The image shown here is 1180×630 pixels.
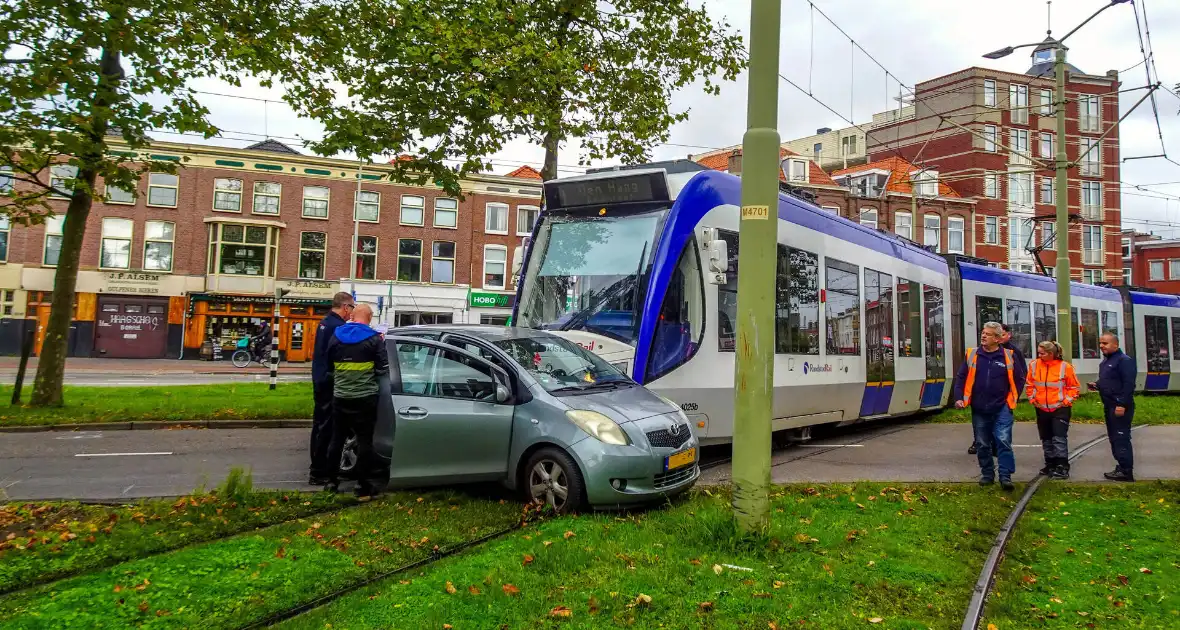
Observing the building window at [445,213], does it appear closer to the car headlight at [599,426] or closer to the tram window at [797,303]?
the tram window at [797,303]

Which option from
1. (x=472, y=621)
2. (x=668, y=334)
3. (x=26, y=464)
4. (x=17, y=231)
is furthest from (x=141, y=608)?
(x=17, y=231)

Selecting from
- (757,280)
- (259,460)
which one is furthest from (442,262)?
(757,280)

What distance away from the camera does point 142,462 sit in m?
8.96

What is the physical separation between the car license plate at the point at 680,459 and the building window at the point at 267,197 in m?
35.8

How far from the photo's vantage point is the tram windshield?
27.5 feet

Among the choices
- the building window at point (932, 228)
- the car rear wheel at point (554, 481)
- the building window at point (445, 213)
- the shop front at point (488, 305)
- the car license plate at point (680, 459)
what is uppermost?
the building window at point (932, 228)

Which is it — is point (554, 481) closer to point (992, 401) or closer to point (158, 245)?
point (992, 401)

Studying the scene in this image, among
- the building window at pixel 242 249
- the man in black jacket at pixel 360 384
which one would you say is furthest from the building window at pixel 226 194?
the man in black jacket at pixel 360 384

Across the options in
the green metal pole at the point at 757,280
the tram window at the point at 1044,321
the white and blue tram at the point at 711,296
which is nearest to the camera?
the green metal pole at the point at 757,280

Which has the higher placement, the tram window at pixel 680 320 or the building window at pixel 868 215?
the building window at pixel 868 215

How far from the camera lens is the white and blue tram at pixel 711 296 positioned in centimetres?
830

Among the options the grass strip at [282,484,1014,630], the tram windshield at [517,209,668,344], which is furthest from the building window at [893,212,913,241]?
the grass strip at [282,484,1014,630]

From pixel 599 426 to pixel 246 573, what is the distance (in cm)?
270

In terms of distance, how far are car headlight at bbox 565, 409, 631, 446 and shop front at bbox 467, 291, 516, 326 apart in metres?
34.2
